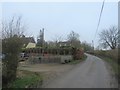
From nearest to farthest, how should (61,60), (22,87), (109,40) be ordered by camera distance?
(22,87), (61,60), (109,40)

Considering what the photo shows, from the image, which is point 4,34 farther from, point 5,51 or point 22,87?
point 22,87

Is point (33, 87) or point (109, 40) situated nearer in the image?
point (33, 87)

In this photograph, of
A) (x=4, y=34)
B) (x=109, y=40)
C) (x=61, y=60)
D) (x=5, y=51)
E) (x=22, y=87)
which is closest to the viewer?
(x=22, y=87)

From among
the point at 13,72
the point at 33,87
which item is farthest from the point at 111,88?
the point at 13,72

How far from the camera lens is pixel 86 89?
502 inches

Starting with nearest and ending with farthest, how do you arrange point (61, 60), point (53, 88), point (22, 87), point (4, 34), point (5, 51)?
point (22, 87) < point (53, 88) < point (5, 51) < point (4, 34) < point (61, 60)

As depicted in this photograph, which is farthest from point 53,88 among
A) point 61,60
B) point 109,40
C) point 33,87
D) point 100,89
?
point 109,40

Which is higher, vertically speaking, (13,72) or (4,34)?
(4,34)

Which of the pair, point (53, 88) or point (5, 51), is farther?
point (5, 51)

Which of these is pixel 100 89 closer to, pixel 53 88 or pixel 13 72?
pixel 53 88

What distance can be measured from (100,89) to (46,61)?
27283 mm

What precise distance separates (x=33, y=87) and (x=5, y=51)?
2781mm

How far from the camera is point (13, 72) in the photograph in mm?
14602

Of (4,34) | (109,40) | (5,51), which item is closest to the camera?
(5,51)
